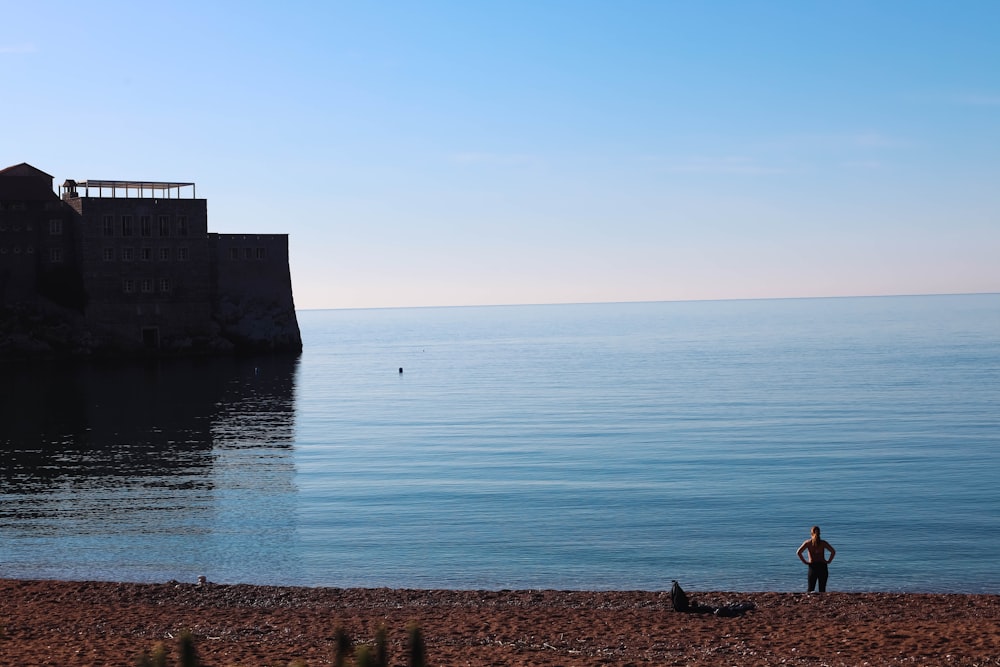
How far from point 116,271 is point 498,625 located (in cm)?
10879

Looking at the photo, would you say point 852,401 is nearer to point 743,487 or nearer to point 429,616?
point 743,487

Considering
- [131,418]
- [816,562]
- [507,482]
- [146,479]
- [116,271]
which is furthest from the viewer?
[116,271]

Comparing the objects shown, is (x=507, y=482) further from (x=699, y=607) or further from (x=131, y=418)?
(x=131, y=418)

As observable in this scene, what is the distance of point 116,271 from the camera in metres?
121

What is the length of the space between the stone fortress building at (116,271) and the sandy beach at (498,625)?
322 feet

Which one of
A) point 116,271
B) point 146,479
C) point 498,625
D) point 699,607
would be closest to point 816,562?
point 699,607

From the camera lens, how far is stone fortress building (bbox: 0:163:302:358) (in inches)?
4665

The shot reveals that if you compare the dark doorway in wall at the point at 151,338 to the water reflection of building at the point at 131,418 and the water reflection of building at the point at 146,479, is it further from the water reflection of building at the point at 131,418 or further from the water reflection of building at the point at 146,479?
the water reflection of building at the point at 146,479

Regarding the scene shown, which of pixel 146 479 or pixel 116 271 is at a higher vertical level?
pixel 116 271

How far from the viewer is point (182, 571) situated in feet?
106

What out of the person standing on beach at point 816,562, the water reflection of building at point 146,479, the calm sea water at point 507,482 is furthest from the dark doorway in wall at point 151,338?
the person standing on beach at point 816,562

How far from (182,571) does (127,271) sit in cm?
9720

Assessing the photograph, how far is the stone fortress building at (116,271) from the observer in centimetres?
11850

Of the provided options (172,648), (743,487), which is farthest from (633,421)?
(172,648)
